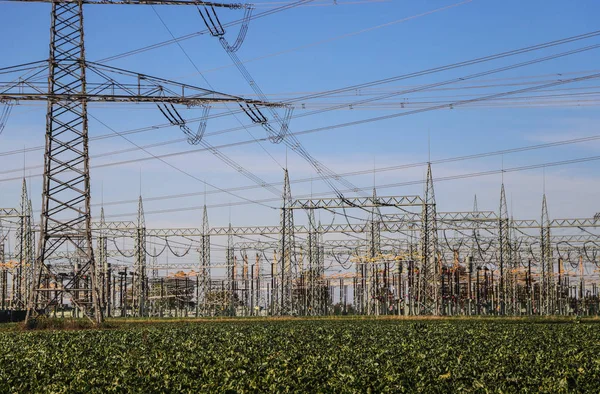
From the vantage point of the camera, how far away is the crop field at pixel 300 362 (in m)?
18.5

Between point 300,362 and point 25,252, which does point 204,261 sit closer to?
point 25,252

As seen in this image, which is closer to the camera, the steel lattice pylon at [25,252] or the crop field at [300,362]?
the crop field at [300,362]

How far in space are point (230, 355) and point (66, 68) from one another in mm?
17895

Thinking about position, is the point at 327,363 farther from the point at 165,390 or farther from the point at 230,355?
the point at 165,390

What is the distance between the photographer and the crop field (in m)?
18.5

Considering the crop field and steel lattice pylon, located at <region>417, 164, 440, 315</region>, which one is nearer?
the crop field

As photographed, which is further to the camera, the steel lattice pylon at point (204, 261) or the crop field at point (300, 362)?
the steel lattice pylon at point (204, 261)

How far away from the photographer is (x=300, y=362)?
22.4 meters

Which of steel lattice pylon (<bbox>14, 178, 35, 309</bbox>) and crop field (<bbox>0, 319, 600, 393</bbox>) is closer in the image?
crop field (<bbox>0, 319, 600, 393</bbox>)

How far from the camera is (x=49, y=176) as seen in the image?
34.8 metres

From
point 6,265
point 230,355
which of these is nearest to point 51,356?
point 230,355

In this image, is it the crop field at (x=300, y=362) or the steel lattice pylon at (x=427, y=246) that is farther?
the steel lattice pylon at (x=427, y=246)

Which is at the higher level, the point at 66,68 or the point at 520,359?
the point at 66,68

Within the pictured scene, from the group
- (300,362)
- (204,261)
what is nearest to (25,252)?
(204,261)
